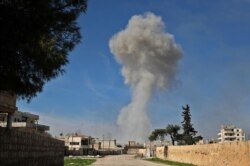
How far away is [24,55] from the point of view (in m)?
11.7

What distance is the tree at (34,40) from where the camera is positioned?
11.0 metres

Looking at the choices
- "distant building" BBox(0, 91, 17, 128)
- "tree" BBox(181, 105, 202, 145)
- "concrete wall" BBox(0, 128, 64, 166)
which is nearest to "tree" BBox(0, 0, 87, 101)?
"concrete wall" BBox(0, 128, 64, 166)

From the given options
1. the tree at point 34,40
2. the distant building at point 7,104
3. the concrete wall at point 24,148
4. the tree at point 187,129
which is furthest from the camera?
the tree at point 187,129

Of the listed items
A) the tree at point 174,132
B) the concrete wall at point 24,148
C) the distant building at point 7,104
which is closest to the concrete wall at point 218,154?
the concrete wall at point 24,148

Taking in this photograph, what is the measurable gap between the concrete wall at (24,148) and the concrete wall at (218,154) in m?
16.0

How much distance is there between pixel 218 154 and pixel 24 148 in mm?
28125

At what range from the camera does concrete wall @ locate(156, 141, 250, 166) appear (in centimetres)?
3642

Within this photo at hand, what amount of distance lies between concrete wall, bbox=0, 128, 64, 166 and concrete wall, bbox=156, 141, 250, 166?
1599cm

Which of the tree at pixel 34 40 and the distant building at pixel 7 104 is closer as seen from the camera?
the tree at pixel 34 40

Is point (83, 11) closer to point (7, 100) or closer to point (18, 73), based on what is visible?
point (18, 73)

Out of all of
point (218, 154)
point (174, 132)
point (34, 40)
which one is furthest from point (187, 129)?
point (34, 40)

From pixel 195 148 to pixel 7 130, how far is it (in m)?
42.0

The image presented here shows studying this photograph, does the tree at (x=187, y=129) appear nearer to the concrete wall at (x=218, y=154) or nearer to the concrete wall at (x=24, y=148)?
the concrete wall at (x=218, y=154)

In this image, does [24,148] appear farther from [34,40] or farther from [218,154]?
[218,154]
